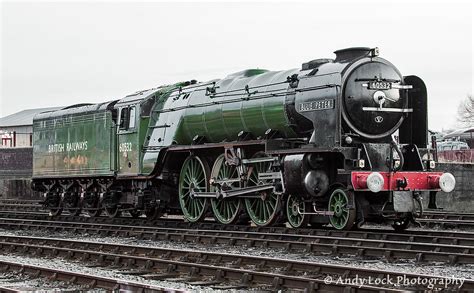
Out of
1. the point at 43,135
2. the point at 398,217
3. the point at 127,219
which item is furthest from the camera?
the point at 43,135

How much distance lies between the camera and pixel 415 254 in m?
10.9

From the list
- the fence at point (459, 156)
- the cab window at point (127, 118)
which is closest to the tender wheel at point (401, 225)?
the cab window at point (127, 118)

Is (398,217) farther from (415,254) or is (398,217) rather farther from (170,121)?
(170,121)

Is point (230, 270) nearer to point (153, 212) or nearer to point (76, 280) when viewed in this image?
point (76, 280)

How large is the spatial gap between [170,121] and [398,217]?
727 centimetres

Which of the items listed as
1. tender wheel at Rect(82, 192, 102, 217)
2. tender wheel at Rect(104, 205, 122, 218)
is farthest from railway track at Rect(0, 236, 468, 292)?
tender wheel at Rect(82, 192, 102, 217)

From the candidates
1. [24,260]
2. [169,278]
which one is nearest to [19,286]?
[169,278]

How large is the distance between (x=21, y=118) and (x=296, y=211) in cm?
7063

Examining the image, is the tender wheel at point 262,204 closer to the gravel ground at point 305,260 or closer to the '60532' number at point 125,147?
the gravel ground at point 305,260

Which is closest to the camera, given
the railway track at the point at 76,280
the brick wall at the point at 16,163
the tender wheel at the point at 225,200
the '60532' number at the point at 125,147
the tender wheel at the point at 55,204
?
the railway track at the point at 76,280

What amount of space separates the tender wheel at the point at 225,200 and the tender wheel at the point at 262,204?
0.34 meters

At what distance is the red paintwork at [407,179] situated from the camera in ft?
45.2

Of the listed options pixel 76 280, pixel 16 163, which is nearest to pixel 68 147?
pixel 76 280

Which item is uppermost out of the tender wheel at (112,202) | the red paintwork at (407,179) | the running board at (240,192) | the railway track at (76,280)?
the red paintwork at (407,179)
